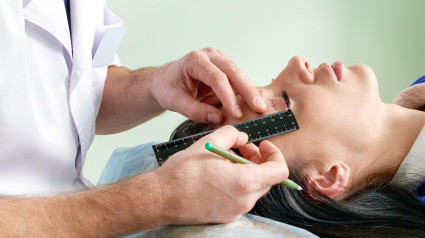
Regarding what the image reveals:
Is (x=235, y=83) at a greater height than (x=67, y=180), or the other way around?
(x=235, y=83)

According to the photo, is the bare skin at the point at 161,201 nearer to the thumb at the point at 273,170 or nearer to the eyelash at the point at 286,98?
the thumb at the point at 273,170

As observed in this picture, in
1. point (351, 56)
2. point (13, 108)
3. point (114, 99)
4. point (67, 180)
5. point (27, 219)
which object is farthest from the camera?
point (351, 56)

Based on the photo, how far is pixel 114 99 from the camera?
1.83 meters

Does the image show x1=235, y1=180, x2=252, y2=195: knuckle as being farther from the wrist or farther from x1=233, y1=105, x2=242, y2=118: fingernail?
x1=233, y1=105, x2=242, y2=118: fingernail

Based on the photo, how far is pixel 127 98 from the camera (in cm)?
182

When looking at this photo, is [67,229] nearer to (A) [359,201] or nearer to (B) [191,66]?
(B) [191,66]

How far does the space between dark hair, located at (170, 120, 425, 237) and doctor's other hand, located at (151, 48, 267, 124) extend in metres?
0.27

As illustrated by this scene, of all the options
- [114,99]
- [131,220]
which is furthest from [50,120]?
[131,220]

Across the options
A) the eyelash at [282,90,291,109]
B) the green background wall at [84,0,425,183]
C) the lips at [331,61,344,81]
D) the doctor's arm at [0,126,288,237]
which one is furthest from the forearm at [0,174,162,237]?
the green background wall at [84,0,425,183]

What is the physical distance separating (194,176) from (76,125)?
25.1 inches

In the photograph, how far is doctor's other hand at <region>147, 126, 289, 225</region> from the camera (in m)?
1.02

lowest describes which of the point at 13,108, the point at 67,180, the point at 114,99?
the point at 67,180

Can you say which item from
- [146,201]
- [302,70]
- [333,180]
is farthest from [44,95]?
[333,180]

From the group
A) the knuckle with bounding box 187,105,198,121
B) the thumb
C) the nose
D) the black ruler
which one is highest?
the nose
